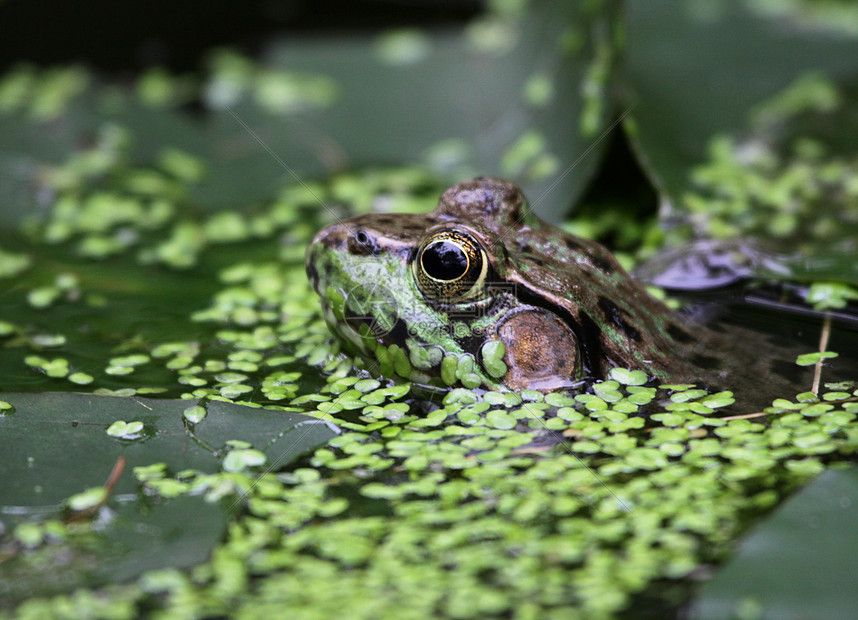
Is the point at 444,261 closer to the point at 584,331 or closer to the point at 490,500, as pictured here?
the point at 584,331

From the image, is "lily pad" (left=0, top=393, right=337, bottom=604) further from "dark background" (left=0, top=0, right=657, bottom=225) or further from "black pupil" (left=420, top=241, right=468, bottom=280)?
"dark background" (left=0, top=0, right=657, bottom=225)

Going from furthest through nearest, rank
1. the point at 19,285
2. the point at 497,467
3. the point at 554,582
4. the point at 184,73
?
the point at 184,73
the point at 19,285
the point at 497,467
the point at 554,582

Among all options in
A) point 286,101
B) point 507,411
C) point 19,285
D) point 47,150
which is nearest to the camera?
point 507,411

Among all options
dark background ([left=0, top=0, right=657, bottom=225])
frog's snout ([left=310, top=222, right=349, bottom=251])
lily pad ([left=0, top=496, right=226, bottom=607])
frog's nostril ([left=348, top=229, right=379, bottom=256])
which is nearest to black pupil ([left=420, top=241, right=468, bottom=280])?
frog's nostril ([left=348, top=229, right=379, bottom=256])

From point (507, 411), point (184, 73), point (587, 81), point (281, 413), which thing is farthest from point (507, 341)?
point (184, 73)

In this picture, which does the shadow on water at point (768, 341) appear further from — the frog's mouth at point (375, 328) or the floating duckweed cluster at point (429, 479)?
the frog's mouth at point (375, 328)

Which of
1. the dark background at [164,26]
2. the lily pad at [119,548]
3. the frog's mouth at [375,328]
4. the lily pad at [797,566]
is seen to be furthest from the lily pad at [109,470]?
the dark background at [164,26]

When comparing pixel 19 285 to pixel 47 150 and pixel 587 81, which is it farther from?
pixel 587 81

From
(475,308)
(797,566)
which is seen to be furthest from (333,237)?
(797,566)
